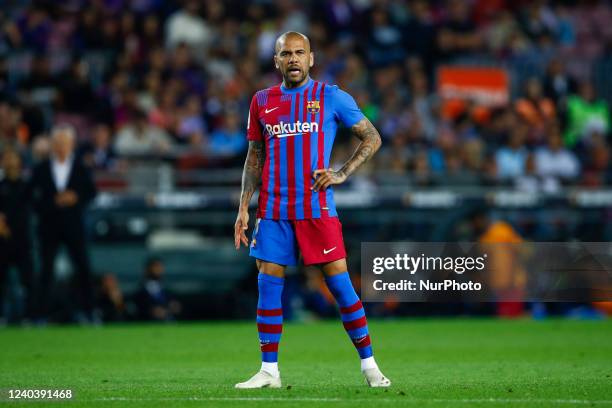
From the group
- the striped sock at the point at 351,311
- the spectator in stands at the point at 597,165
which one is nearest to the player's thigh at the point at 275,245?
the striped sock at the point at 351,311

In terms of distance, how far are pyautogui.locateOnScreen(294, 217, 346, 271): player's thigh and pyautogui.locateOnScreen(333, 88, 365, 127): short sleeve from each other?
2.18ft

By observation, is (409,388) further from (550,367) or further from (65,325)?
(65,325)

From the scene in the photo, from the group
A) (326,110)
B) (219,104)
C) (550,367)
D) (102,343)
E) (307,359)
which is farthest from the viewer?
(219,104)

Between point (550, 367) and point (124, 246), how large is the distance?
8025 mm

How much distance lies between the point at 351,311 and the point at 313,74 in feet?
40.4

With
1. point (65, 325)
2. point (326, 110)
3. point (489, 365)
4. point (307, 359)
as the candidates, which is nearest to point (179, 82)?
point (65, 325)

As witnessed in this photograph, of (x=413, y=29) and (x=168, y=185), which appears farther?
(x=413, y=29)

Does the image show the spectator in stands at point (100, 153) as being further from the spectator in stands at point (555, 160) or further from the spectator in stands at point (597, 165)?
the spectator in stands at point (597, 165)

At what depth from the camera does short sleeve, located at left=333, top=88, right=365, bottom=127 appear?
26.3 feet

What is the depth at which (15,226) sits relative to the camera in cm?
1603

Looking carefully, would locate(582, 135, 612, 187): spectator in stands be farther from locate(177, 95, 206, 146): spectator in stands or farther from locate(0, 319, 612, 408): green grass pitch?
locate(177, 95, 206, 146): spectator in stands

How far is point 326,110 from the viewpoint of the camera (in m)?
7.99

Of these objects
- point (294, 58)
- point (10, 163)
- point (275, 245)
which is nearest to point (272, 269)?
point (275, 245)

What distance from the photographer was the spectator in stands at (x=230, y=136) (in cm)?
1809
